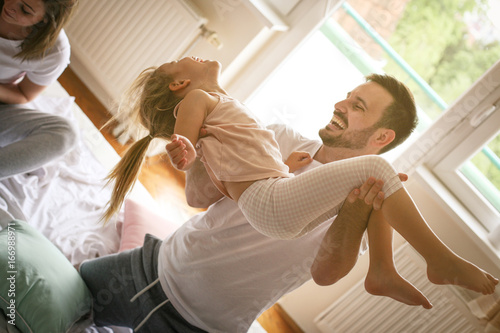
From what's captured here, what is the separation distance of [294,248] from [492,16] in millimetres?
955

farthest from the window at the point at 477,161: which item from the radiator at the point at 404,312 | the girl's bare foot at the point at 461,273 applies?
the girl's bare foot at the point at 461,273

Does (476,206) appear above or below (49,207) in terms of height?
above

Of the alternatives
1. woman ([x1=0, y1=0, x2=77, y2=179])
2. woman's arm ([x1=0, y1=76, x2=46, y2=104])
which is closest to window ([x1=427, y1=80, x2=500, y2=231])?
woman ([x1=0, y1=0, x2=77, y2=179])

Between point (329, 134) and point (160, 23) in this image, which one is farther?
point (160, 23)

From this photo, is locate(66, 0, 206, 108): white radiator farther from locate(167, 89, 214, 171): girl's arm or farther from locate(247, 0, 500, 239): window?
locate(167, 89, 214, 171): girl's arm

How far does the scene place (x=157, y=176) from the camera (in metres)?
1.58

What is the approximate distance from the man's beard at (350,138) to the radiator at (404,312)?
0.50 m

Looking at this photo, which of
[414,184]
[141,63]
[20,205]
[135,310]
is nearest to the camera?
[135,310]

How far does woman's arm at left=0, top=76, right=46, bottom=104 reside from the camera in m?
1.17

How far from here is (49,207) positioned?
3.92ft

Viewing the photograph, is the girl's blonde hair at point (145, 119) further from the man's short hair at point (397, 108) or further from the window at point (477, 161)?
the window at point (477, 161)

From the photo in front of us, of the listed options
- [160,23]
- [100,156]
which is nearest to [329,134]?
[100,156]

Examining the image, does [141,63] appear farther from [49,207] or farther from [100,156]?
[49,207]

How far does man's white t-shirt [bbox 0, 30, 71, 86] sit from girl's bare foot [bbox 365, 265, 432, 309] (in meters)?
0.95
